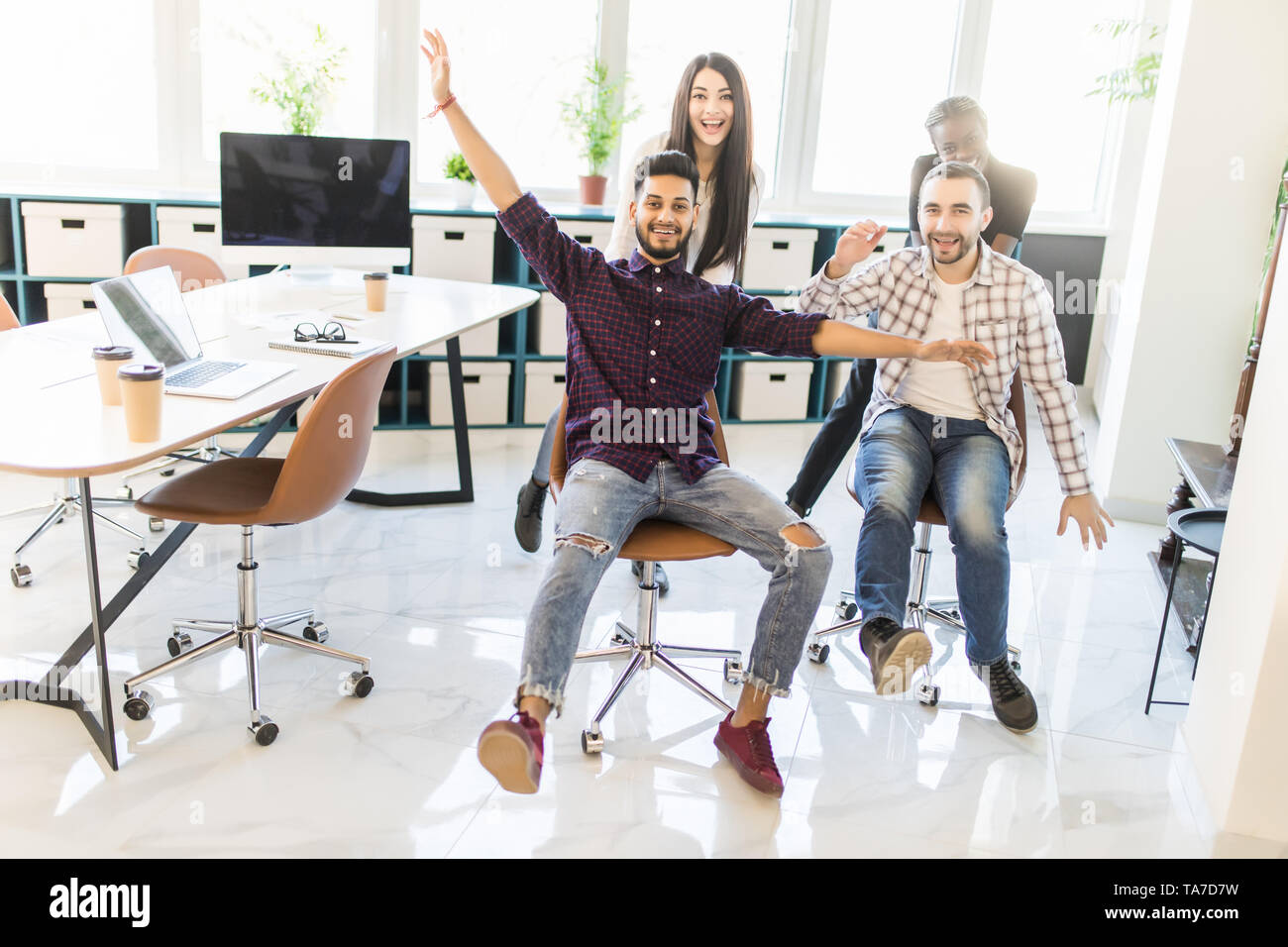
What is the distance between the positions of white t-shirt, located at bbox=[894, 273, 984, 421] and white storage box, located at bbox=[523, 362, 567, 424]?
7.98ft

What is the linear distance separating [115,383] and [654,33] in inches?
145

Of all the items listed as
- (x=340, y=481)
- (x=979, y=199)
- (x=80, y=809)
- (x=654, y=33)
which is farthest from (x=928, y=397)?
(x=654, y=33)

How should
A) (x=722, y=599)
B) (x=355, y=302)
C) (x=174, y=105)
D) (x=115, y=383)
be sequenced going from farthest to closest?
(x=174, y=105)
(x=355, y=302)
(x=722, y=599)
(x=115, y=383)

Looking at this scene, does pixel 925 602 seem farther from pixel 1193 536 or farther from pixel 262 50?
pixel 262 50

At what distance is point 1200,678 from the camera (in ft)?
8.50

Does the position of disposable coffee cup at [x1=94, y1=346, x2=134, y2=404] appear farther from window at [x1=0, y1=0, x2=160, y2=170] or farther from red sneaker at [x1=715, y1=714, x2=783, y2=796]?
window at [x1=0, y1=0, x2=160, y2=170]

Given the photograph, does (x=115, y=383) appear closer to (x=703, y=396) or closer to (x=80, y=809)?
(x=80, y=809)

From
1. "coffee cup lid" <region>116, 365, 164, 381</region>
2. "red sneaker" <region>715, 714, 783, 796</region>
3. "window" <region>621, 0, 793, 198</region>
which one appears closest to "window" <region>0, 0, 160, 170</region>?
"window" <region>621, 0, 793, 198</region>

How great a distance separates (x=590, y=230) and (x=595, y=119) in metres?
0.64

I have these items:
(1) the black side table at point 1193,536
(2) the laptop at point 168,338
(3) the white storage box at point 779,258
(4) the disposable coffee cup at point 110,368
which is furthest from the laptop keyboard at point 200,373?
(3) the white storage box at point 779,258

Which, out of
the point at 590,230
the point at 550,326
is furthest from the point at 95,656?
the point at 590,230

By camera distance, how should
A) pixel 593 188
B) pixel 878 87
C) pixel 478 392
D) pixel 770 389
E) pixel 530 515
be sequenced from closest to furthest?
pixel 530 515 → pixel 478 392 → pixel 593 188 → pixel 770 389 → pixel 878 87

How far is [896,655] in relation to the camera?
2.33 m

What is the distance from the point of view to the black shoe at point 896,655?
7.60 ft
